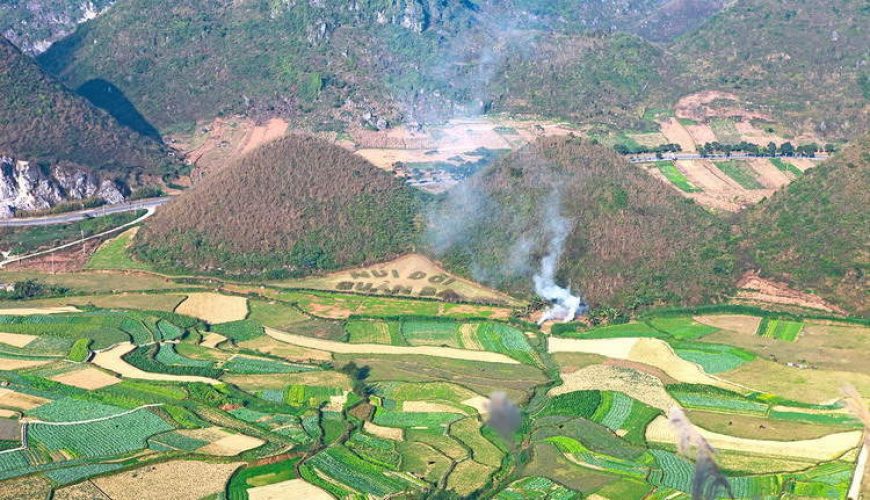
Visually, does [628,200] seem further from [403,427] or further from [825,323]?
[403,427]

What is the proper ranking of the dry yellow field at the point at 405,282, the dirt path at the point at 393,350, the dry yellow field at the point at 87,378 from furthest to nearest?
1. the dry yellow field at the point at 405,282
2. the dirt path at the point at 393,350
3. the dry yellow field at the point at 87,378

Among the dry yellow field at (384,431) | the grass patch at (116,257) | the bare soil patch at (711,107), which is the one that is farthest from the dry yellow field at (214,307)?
the bare soil patch at (711,107)

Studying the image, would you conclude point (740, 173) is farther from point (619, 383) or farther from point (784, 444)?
point (784, 444)

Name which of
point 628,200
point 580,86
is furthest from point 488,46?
point 628,200

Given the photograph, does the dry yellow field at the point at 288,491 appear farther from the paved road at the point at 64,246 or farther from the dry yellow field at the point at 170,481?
the paved road at the point at 64,246

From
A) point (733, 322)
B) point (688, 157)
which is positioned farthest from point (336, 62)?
point (733, 322)

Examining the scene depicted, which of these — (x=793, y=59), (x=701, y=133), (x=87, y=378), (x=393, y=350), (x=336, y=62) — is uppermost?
(x=793, y=59)

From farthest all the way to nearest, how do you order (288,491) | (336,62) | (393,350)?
(336,62) → (393,350) → (288,491)
